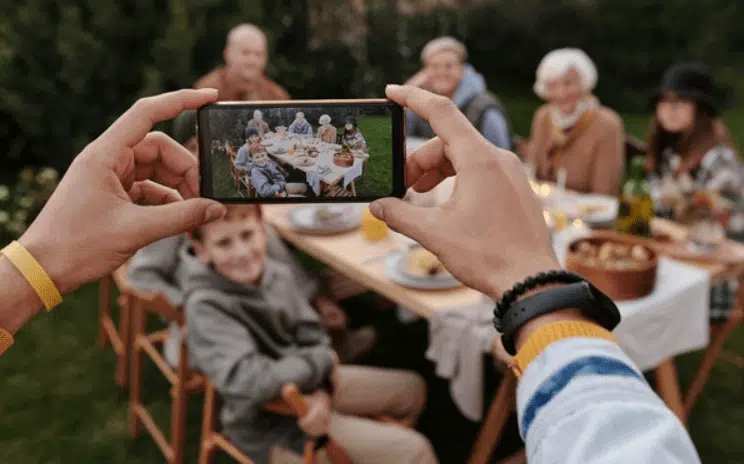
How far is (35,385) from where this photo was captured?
130 inches

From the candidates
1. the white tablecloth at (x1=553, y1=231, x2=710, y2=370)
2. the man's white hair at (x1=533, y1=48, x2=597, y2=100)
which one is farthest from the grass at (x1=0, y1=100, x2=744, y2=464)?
the man's white hair at (x1=533, y1=48, x2=597, y2=100)

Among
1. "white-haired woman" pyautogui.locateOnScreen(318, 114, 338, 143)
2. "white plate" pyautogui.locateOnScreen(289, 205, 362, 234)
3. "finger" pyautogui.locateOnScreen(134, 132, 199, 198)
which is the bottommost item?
"white plate" pyautogui.locateOnScreen(289, 205, 362, 234)

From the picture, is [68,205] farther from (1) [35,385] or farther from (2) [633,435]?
(1) [35,385]

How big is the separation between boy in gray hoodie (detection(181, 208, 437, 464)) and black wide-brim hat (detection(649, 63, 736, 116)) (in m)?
2.07

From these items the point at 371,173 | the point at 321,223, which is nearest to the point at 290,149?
the point at 371,173

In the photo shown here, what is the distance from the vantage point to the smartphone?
1040 millimetres

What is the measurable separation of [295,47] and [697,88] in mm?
Answer: 4451

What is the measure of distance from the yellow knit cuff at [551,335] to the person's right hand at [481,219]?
87mm

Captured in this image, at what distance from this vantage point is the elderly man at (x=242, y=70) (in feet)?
14.5

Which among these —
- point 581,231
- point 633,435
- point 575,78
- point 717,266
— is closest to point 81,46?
point 575,78

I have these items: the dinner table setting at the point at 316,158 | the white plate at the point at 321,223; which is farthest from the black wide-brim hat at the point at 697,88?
the dinner table setting at the point at 316,158

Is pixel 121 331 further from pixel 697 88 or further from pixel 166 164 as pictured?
pixel 697 88

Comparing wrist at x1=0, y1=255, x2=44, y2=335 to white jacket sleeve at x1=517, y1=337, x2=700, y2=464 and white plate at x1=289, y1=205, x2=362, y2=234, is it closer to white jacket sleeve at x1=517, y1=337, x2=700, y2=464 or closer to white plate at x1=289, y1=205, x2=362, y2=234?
white jacket sleeve at x1=517, y1=337, x2=700, y2=464

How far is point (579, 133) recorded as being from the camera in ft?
12.3
